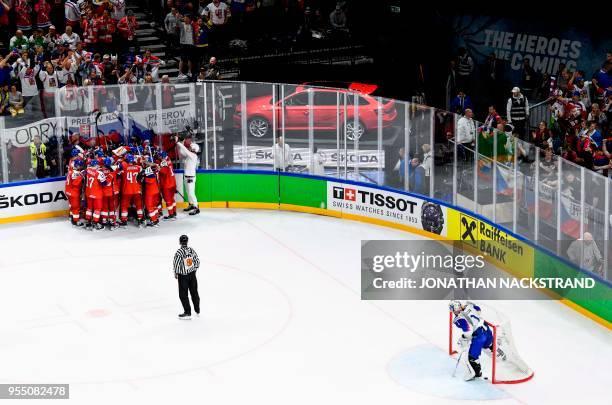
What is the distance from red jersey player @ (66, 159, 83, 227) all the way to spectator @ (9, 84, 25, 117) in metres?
1.82

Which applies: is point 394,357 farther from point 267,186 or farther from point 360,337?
point 267,186

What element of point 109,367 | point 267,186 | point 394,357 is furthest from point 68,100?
point 394,357

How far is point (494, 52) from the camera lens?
28.2 metres

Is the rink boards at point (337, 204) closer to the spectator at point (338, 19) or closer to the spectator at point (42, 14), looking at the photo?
the spectator at point (42, 14)

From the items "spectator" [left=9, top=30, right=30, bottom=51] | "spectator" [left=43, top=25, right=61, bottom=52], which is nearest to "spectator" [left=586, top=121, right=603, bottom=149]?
"spectator" [left=43, top=25, right=61, bottom=52]

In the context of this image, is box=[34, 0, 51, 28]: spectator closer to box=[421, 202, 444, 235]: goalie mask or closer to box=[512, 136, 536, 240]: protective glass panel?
box=[421, 202, 444, 235]: goalie mask

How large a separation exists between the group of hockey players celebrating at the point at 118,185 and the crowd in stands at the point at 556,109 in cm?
590

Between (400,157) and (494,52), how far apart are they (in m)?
8.22

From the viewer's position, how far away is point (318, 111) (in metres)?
22.1

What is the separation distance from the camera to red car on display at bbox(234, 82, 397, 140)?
69.9 ft

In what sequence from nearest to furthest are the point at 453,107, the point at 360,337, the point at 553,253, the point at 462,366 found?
the point at 462,366
the point at 360,337
the point at 553,253
the point at 453,107

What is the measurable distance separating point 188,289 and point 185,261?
835 millimetres

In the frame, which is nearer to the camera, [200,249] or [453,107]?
[200,249]

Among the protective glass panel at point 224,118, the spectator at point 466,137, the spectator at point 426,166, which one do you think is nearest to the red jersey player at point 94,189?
the protective glass panel at point 224,118
